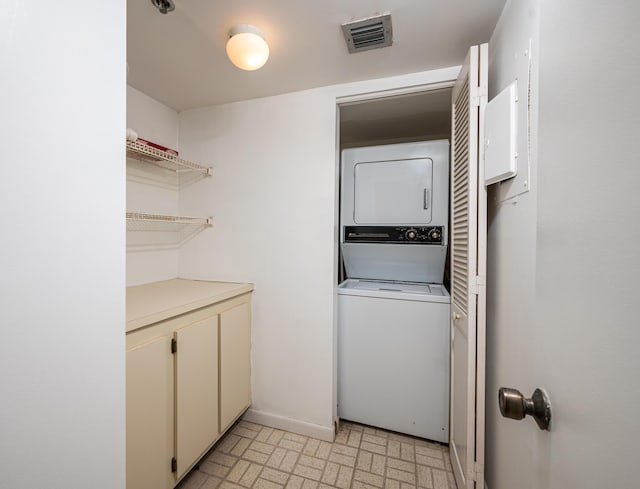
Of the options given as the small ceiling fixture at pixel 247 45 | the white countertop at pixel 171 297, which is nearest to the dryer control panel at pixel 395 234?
the white countertop at pixel 171 297

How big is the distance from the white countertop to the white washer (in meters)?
0.87

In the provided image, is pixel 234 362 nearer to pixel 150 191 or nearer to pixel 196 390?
pixel 196 390

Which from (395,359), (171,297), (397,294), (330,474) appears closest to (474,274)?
(397,294)

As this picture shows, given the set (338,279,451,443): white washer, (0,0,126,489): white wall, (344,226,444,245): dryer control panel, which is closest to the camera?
(0,0,126,489): white wall

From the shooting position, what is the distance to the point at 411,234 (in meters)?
2.13

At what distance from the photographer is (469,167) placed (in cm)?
132

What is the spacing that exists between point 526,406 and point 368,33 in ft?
5.48

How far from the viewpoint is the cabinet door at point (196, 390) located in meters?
1.44

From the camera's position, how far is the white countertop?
4.19 feet

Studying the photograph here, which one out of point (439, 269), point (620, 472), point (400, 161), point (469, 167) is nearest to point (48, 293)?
point (620, 472)

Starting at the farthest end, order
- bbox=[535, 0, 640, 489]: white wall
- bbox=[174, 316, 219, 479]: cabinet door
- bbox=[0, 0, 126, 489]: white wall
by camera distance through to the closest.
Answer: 1. bbox=[174, 316, 219, 479]: cabinet door
2. bbox=[0, 0, 126, 489]: white wall
3. bbox=[535, 0, 640, 489]: white wall

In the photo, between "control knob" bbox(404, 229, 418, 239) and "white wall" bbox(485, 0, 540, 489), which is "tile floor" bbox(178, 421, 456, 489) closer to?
"white wall" bbox(485, 0, 540, 489)

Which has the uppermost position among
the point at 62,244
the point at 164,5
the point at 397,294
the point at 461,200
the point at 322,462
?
the point at 164,5

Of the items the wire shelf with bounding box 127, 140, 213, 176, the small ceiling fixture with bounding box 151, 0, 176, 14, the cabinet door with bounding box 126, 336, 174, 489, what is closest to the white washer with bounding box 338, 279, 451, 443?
the cabinet door with bounding box 126, 336, 174, 489
